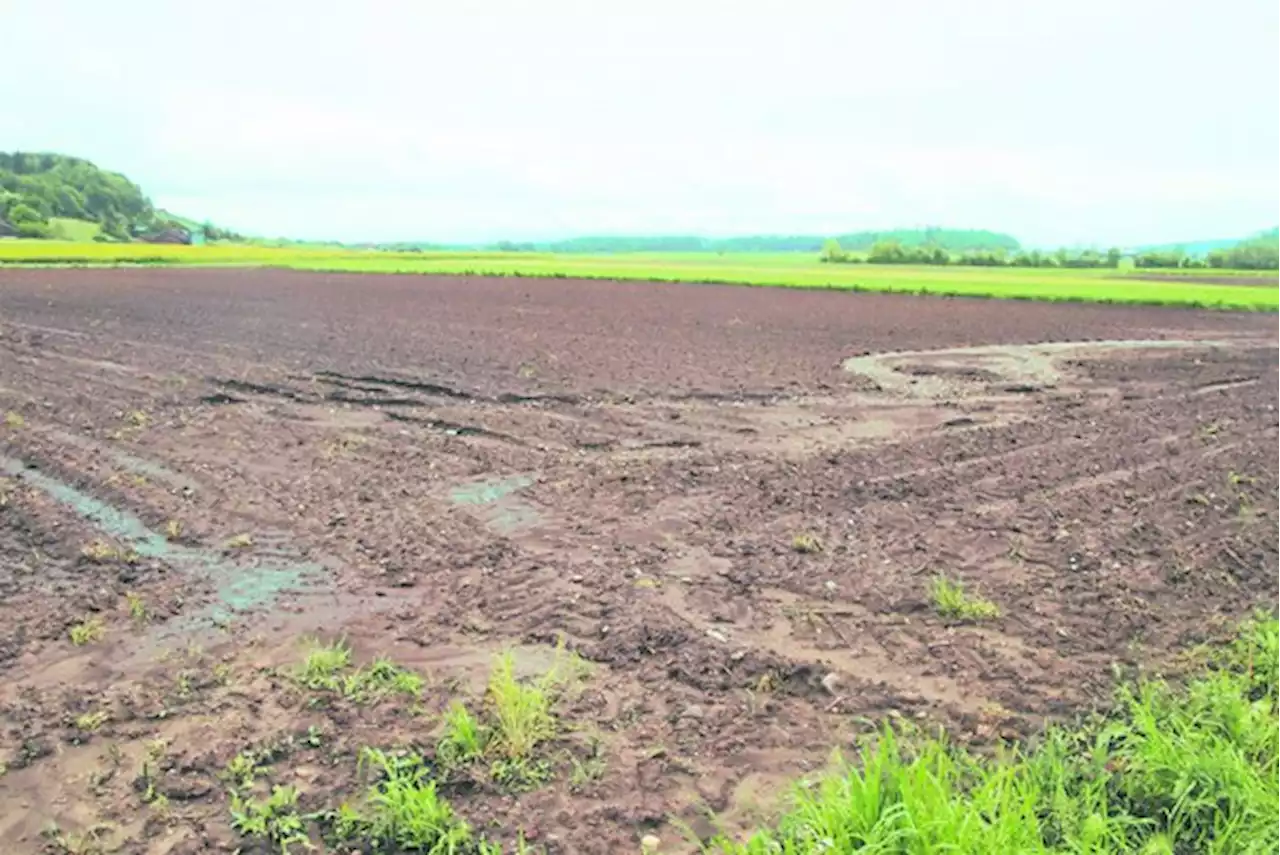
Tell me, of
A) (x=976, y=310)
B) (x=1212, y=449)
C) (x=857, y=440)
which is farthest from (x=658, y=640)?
(x=976, y=310)

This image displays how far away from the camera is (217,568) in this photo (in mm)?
6809

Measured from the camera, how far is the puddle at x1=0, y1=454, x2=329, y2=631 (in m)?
6.14

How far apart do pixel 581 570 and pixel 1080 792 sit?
12.3ft

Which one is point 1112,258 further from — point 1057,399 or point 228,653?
point 228,653

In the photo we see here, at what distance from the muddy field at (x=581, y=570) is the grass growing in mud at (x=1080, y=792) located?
336mm

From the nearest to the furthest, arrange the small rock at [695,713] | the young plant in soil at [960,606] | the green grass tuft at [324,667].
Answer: the small rock at [695,713] < the green grass tuft at [324,667] < the young plant in soil at [960,606]

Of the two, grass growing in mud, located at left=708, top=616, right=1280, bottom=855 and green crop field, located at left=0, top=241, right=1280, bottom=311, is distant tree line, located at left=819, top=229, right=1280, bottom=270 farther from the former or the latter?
grass growing in mud, located at left=708, top=616, right=1280, bottom=855

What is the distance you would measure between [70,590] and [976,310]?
31.6 meters

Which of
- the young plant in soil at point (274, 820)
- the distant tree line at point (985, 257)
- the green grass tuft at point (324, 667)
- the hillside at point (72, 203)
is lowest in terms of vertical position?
the young plant in soil at point (274, 820)

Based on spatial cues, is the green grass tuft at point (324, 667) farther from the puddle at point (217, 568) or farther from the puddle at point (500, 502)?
the puddle at point (500, 502)

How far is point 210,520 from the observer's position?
7789 millimetres

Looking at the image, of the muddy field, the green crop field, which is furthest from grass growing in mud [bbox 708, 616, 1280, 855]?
the green crop field

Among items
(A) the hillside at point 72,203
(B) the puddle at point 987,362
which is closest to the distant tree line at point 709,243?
(A) the hillside at point 72,203

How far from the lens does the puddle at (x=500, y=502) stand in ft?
26.0
